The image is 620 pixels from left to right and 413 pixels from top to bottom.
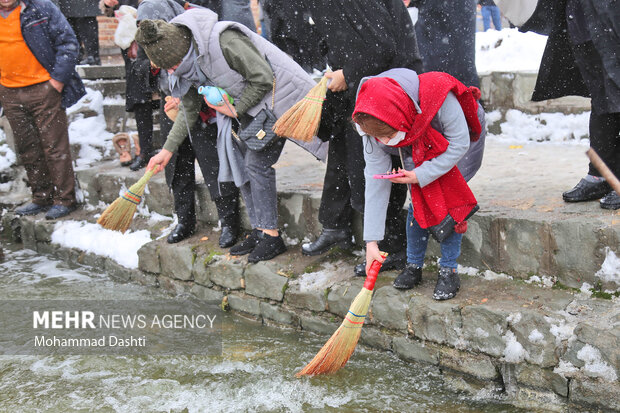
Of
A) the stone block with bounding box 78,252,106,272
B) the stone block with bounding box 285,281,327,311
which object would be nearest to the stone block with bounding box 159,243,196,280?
the stone block with bounding box 78,252,106,272

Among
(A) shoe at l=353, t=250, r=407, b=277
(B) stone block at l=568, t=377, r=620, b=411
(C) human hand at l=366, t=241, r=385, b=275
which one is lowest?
(B) stone block at l=568, t=377, r=620, b=411

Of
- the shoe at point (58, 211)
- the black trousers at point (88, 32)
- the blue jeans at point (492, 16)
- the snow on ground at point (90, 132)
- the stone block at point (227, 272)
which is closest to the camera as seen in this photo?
the stone block at point (227, 272)

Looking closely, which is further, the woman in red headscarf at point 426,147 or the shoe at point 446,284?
the shoe at point 446,284

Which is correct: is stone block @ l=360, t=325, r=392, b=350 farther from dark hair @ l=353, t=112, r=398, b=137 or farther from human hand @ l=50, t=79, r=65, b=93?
human hand @ l=50, t=79, r=65, b=93

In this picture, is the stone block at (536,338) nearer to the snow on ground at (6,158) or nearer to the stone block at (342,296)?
the stone block at (342,296)

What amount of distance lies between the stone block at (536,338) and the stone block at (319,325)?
1.22m

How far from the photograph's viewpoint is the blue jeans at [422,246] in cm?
346

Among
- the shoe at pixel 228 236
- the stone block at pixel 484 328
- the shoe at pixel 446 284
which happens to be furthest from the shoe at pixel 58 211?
the stone block at pixel 484 328

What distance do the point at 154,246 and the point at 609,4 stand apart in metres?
3.66

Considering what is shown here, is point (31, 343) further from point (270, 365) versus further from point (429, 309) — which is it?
point (429, 309)

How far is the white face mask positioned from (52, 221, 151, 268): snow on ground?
2.91 meters

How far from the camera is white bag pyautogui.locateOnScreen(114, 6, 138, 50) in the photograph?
5445mm

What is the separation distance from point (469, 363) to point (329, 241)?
129cm

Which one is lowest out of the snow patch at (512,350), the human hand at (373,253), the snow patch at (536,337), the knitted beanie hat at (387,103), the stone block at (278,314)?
the stone block at (278,314)
